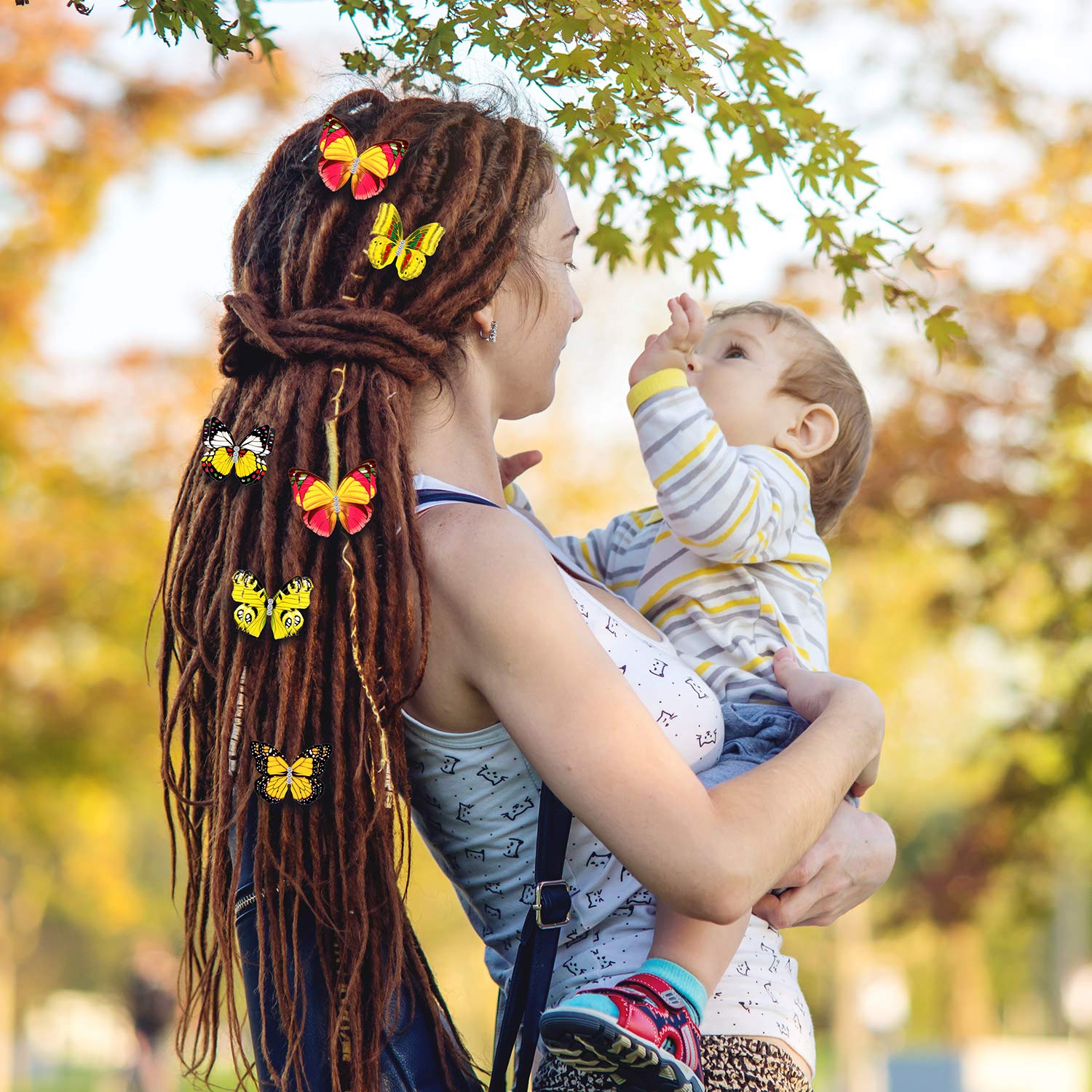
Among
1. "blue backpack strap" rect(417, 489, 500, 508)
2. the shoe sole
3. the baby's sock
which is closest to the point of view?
the shoe sole

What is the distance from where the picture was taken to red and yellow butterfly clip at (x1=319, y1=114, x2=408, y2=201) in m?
1.97

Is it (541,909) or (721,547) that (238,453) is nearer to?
(541,909)

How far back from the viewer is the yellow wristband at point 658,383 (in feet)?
7.93

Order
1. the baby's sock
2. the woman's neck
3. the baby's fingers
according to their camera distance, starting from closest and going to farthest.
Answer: the baby's sock → the woman's neck → the baby's fingers

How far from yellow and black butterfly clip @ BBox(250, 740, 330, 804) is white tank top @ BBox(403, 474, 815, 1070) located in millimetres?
164

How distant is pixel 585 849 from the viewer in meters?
1.92

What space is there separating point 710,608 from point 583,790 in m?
0.89

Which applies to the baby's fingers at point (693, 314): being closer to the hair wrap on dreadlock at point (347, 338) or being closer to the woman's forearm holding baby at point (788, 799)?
the hair wrap on dreadlock at point (347, 338)

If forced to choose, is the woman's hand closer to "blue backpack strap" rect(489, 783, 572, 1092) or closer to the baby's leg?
the baby's leg

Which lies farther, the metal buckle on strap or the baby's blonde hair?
the baby's blonde hair

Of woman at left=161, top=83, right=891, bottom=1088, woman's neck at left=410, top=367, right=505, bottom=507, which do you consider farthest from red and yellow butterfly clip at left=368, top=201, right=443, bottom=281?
woman's neck at left=410, top=367, right=505, bottom=507

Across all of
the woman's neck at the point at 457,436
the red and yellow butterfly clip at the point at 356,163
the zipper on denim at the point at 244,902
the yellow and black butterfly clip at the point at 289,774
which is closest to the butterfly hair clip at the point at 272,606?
the yellow and black butterfly clip at the point at 289,774

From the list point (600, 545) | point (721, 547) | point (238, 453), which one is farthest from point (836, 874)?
point (238, 453)

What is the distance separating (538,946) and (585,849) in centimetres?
16
